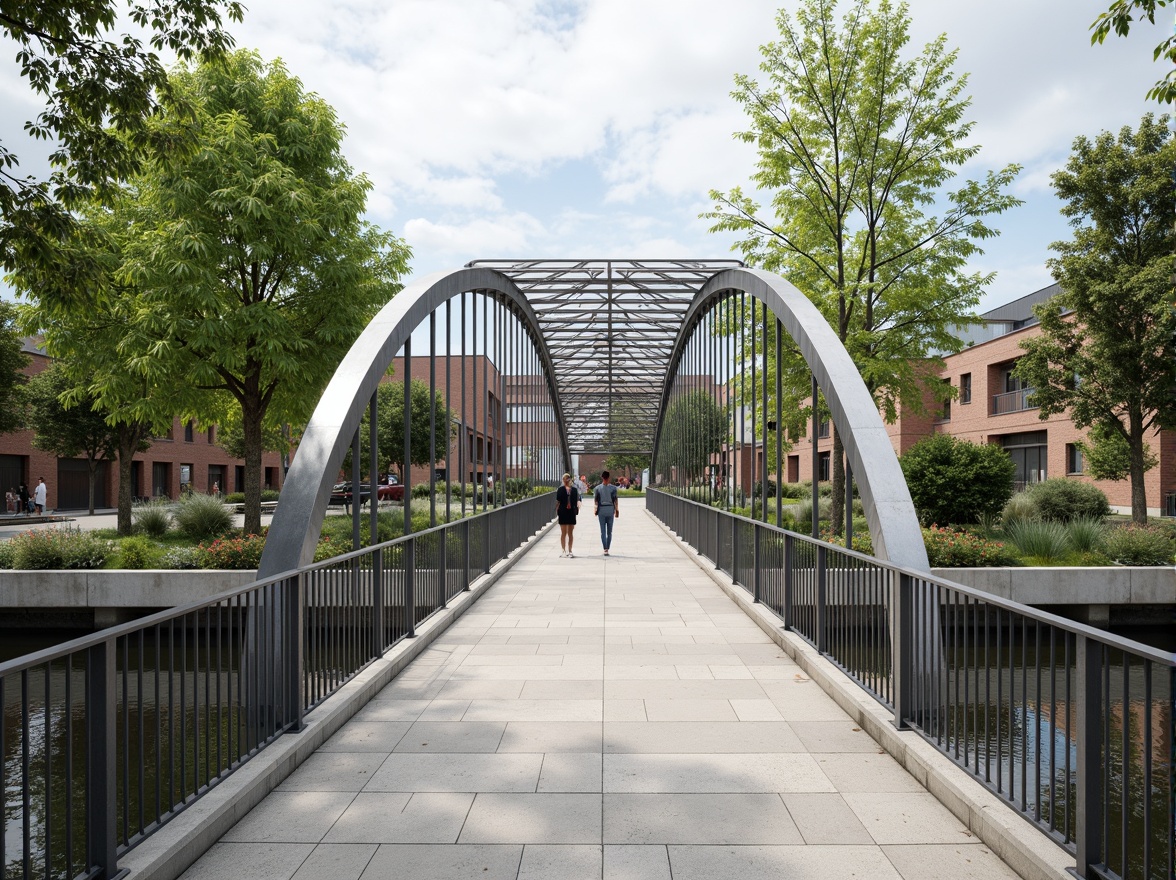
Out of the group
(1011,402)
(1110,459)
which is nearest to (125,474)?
(1110,459)

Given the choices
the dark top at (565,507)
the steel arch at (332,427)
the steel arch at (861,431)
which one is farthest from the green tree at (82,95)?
the dark top at (565,507)

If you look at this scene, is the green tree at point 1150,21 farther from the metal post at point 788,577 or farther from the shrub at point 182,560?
the shrub at point 182,560

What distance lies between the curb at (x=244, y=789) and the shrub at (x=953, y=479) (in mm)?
10927

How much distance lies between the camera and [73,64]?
8133 millimetres

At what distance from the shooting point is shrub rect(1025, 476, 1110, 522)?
1764cm

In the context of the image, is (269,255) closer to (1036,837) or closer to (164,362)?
(164,362)

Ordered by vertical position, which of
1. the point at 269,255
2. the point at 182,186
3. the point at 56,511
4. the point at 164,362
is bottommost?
the point at 56,511

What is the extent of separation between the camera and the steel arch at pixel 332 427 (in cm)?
583

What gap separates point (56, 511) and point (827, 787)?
40.0 m

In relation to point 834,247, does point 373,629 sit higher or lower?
lower

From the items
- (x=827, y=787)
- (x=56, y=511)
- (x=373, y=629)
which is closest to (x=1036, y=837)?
(x=827, y=787)

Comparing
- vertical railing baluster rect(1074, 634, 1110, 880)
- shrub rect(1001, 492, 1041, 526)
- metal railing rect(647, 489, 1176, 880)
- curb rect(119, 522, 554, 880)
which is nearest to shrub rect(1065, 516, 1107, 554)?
shrub rect(1001, 492, 1041, 526)

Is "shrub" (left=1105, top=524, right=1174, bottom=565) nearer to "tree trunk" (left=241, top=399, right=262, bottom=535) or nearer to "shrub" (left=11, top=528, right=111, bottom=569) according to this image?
"tree trunk" (left=241, top=399, right=262, bottom=535)

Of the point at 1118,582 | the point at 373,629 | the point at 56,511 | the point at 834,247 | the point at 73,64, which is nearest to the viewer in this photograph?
the point at 373,629
